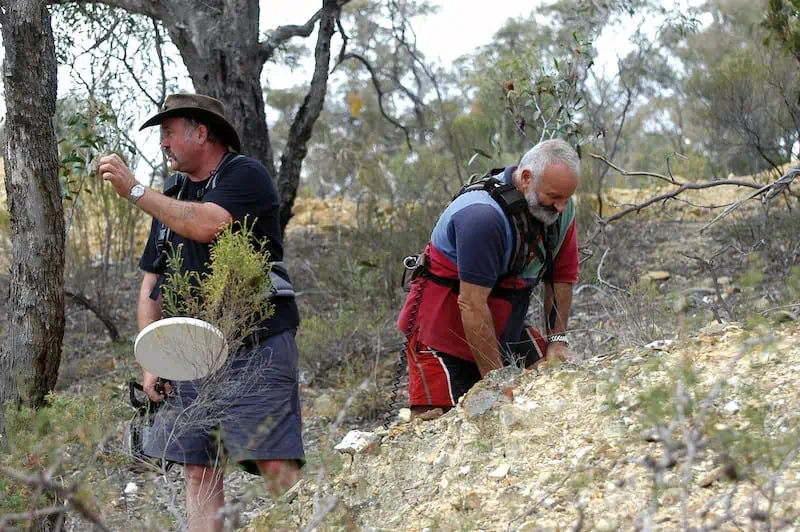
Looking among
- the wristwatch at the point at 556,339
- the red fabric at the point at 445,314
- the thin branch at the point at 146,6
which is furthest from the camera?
the thin branch at the point at 146,6

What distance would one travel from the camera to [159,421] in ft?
12.4

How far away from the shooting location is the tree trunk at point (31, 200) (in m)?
4.03

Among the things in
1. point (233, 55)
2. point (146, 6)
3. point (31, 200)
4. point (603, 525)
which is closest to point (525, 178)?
point (603, 525)

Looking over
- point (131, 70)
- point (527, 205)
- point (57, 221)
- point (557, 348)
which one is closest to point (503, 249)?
point (527, 205)

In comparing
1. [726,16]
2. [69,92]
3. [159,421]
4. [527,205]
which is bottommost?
[159,421]

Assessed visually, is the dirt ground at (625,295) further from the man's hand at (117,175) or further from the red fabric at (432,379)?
the man's hand at (117,175)

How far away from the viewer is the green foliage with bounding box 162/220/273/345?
11.0ft

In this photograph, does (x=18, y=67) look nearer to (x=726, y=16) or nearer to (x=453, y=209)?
(x=453, y=209)

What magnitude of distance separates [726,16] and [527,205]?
86.2 feet

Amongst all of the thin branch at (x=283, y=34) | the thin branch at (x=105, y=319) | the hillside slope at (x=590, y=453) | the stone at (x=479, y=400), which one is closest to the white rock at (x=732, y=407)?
the hillside slope at (x=590, y=453)

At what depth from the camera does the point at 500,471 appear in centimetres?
335

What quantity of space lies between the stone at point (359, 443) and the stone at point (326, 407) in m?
2.58

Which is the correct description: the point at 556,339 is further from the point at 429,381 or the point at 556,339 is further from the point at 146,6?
the point at 146,6

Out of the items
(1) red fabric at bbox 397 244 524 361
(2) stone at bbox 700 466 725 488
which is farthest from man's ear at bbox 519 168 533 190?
(2) stone at bbox 700 466 725 488
